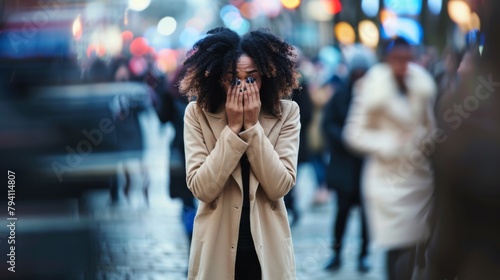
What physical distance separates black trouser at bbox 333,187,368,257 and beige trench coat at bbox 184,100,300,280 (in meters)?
3.48

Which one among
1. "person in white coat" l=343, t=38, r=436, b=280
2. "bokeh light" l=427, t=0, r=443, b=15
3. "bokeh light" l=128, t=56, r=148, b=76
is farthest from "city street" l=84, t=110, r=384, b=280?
"bokeh light" l=427, t=0, r=443, b=15

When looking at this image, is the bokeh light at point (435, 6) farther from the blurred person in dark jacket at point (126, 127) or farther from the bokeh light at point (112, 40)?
the blurred person in dark jacket at point (126, 127)

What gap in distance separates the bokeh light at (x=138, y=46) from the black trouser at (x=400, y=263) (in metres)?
3.98

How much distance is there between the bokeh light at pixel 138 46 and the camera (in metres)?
7.95

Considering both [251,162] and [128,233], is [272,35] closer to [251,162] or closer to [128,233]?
[251,162]

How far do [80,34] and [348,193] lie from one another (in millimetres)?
2293

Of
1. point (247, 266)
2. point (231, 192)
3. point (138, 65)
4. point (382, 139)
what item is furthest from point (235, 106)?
point (138, 65)

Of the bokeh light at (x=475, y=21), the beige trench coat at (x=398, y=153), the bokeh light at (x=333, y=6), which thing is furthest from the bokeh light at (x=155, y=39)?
the bokeh light at (x=475, y=21)

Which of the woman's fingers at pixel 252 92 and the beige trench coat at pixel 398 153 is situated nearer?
the woman's fingers at pixel 252 92

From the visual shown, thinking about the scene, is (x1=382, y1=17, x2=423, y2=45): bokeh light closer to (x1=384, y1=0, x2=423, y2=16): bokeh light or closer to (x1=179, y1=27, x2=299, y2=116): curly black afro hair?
(x1=384, y1=0, x2=423, y2=16): bokeh light

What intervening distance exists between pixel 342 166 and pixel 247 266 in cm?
350

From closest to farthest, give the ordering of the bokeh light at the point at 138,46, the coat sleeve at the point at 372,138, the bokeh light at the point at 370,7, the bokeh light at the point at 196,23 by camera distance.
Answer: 1. the coat sleeve at the point at 372,138
2. the bokeh light at the point at 370,7
3. the bokeh light at the point at 196,23
4. the bokeh light at the point at 138,46

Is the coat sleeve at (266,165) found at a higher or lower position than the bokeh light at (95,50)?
lower

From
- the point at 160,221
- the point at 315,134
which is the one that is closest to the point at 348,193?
the point at 315,134
